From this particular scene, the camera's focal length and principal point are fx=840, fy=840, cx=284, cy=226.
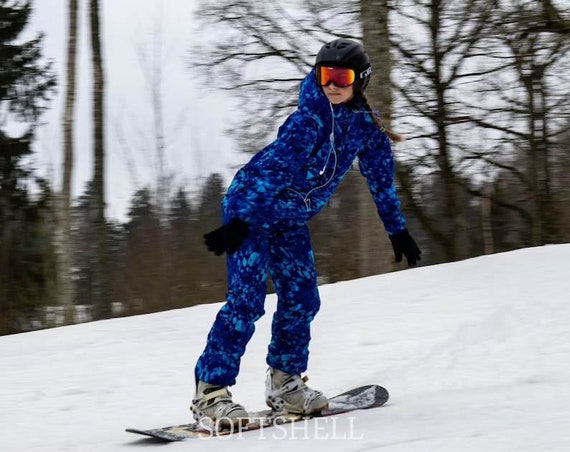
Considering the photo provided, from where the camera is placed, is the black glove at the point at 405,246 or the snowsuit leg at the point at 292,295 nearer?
the snowsuit leg at the point at 292,295

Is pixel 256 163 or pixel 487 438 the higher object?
pixel 256 163

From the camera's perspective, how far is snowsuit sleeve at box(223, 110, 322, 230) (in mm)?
3535

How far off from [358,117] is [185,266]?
20.5 meters

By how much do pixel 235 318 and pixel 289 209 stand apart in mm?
522

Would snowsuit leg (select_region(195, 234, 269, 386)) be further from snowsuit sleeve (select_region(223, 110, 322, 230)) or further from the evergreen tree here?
the evergreen tree

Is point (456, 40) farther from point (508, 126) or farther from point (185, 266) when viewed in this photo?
point (185, 266)

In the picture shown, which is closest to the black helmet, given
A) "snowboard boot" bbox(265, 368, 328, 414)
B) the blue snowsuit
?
the blue snowsuit

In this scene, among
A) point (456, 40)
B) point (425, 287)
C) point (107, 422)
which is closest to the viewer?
point (107, 422)

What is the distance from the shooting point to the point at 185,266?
2395 cm

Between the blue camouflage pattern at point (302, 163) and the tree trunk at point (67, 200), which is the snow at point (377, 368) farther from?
the tree trunk at point (67, 200)

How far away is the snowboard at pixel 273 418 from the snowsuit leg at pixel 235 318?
210mm

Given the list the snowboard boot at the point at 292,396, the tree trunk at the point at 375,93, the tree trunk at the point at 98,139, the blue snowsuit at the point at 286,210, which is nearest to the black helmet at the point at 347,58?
the blue snowsuit at the point at 286,210

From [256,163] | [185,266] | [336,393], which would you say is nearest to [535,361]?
[336,393]

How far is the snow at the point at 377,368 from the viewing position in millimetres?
3326
